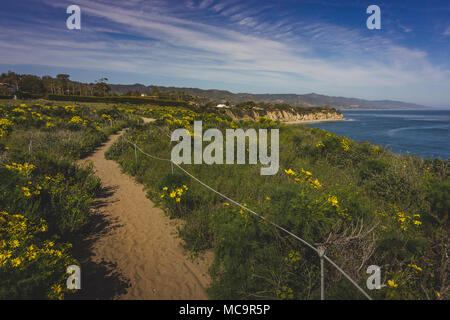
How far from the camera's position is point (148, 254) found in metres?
4.07

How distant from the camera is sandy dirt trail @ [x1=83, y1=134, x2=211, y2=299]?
10.9 feet

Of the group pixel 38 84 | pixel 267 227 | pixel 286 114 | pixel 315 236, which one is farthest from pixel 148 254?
pixel 38 84

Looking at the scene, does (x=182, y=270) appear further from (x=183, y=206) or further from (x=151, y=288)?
(x=183, y=206)

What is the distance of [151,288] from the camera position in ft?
10.8

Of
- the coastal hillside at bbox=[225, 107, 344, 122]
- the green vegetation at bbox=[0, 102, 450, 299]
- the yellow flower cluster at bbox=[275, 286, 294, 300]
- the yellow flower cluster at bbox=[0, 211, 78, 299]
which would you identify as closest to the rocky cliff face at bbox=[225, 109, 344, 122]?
the coastal hillside at bbox=[225, 107, 344, 122]

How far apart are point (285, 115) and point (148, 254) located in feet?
206

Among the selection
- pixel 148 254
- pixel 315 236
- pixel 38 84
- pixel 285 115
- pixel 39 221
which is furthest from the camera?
pixel 285 115

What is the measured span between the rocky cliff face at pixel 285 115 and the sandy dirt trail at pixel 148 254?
36.6 metres

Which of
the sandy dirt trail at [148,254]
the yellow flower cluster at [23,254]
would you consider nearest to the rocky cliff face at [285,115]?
the sandy dirt trail at [148,254]

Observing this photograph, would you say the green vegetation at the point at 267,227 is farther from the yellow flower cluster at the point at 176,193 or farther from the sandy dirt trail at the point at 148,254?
the sandy dirt trail at the point at 148,254

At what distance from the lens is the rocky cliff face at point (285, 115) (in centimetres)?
4569

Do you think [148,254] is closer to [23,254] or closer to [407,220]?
[23,254]
